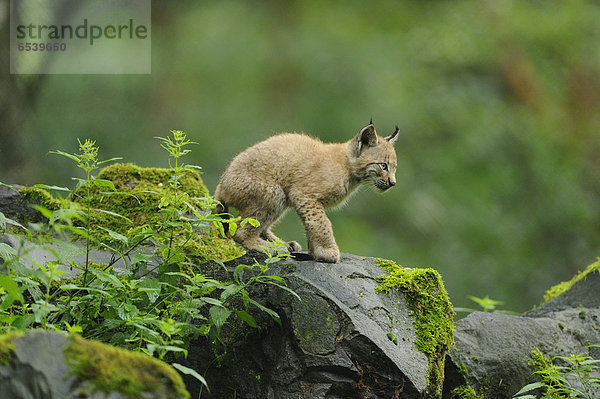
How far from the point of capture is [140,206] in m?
5.35

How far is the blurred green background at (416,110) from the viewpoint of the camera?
12125 mm

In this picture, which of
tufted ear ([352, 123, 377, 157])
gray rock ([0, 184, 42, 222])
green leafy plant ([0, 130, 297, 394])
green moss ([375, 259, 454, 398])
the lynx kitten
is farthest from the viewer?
tufted ear ([352, 123, 377, 157])

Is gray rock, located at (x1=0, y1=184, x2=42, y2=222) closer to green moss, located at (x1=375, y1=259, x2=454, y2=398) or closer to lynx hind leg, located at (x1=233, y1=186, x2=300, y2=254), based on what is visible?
lynx hind leg, located at (x1=233, y1=186, x2=300, y2=254)

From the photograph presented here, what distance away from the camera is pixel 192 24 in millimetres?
14297

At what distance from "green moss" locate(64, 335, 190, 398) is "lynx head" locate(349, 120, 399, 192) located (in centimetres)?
309

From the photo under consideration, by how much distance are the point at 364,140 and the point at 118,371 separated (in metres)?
3.32

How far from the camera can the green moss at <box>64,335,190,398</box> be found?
2.56 meters

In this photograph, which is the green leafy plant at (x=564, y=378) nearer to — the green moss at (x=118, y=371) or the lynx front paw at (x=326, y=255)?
the lynx front paw at (x=326, y=255)

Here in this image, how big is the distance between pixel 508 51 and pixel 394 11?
2.94m

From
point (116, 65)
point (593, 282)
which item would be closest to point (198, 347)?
point (593, 282)

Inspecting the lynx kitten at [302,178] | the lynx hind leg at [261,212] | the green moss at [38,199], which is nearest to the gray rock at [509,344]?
the lynx kitten at [302,178]

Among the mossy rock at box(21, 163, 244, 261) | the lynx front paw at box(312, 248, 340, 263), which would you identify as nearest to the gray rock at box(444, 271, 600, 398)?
the lynx front paw at box(312, 248, 340, 263)

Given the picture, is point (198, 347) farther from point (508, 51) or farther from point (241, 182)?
point (508, 51)

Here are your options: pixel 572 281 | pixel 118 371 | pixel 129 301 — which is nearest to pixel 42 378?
pixel 118 371
